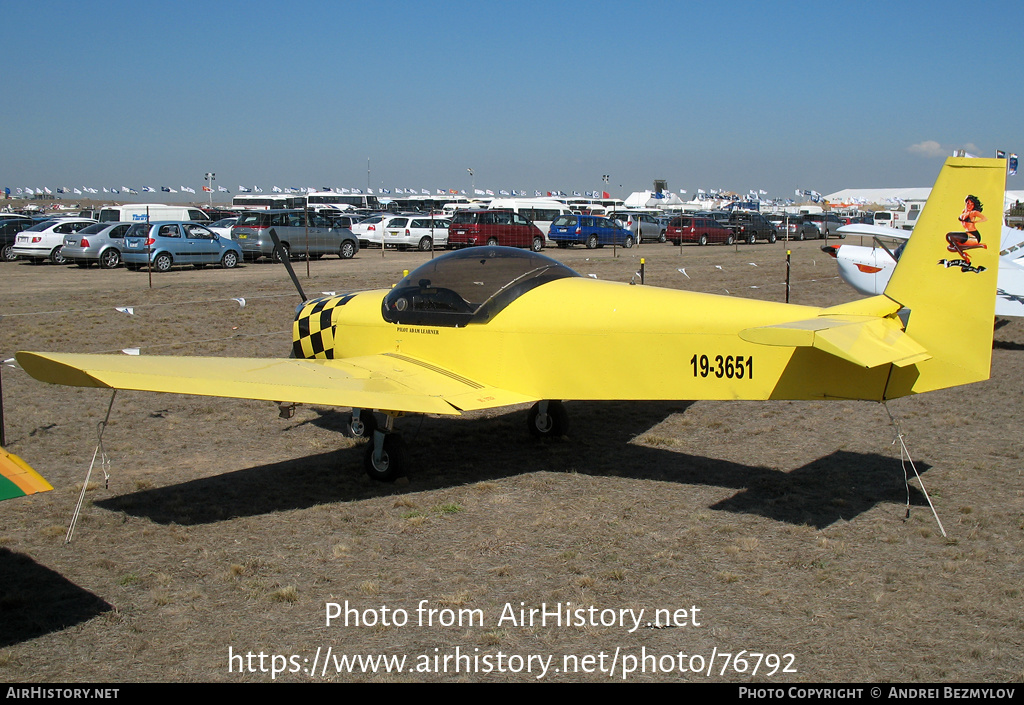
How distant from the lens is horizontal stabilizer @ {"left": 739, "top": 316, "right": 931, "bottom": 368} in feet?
16.1

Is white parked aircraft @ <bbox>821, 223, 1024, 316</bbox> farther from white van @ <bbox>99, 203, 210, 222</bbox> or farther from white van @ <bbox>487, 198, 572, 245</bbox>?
white van @ <bbox>99, 203, 210, 222</bbox>

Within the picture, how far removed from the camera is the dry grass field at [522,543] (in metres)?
4.05

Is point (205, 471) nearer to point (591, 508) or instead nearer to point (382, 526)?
point (382, 526)

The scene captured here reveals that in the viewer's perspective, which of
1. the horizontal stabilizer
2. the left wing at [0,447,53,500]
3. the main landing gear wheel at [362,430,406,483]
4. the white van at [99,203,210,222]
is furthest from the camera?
the white van at [99,203,210,222]

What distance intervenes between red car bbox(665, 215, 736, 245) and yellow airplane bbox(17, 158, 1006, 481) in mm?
35053

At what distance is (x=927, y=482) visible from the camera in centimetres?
659

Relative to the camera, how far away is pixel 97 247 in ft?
83.3

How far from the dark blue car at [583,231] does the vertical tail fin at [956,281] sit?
31384 mm

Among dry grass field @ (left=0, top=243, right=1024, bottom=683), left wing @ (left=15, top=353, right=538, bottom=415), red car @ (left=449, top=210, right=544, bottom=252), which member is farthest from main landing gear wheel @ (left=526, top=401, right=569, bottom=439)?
red car @ (left=449, top=210, right=544, bottom=252)

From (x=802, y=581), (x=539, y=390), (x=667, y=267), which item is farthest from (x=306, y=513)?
(x=667, y=267)

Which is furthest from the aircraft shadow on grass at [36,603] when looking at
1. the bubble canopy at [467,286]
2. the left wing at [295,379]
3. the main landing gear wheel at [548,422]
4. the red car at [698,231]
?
the red car at [698,231]

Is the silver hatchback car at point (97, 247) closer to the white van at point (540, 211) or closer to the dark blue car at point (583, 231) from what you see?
the white van at point (540, 211)

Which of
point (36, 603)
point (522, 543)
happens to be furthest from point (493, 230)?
point (36, 603)

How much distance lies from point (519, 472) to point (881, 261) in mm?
10908
